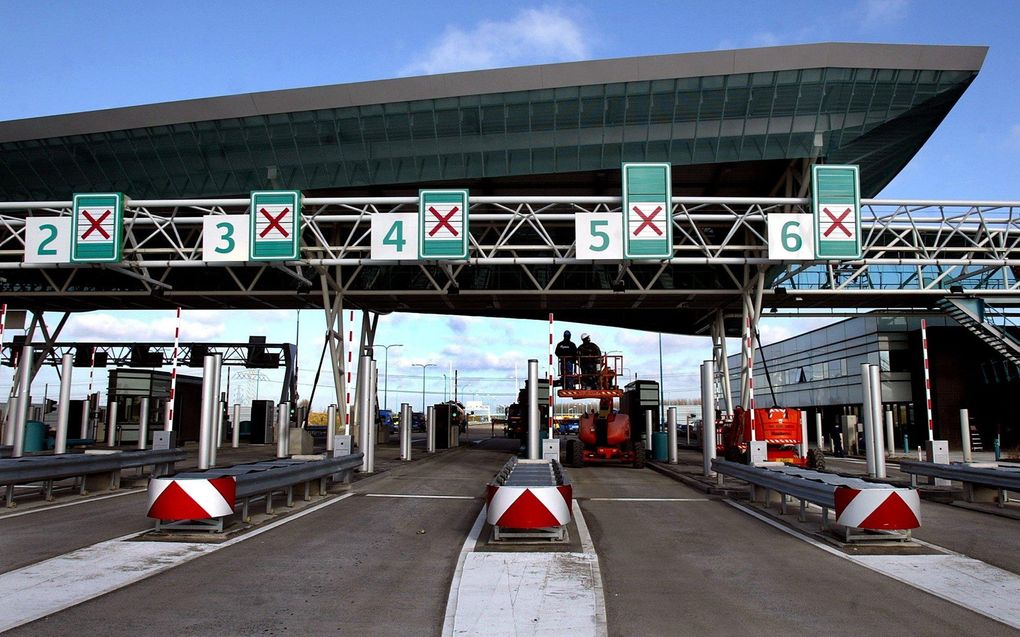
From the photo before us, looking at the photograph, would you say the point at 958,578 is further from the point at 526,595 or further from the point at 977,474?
the point at 977,474

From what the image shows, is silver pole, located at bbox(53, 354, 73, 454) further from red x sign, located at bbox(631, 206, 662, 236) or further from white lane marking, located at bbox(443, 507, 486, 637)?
red x sign, located at bbox(631, 206, 662, 236)

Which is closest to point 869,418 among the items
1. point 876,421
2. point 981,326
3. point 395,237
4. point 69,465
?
point 876,421

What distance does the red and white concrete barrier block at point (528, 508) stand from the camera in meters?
8.80

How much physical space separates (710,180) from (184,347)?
39262 millimetres

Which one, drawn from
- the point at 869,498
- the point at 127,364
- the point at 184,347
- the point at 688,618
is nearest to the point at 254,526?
the point at 688,618

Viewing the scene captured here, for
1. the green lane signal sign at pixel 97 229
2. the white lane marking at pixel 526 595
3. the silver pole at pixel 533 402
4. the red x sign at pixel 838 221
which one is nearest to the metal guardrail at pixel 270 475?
the white lane marking at pixel 526 595

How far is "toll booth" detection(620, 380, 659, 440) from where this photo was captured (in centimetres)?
2927

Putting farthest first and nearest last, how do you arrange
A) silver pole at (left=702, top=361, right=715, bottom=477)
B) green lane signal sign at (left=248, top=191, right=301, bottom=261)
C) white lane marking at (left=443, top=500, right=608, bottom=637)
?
green lane signal sign at (left=248, top=191, right=301, bottom=261) < silver pole at (left=702, top=361, right=715, bottom=477) < white lane marking at (left=443, top=500, right=608, bottom=637)

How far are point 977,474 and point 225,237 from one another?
1731 cm

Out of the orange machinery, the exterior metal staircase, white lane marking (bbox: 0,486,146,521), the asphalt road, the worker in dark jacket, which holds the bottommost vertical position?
the asphalt road

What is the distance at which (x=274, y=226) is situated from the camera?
19.0 meters

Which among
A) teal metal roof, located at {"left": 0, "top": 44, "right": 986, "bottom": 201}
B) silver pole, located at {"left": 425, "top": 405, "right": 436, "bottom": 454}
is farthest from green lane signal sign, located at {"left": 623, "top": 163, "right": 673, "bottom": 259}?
silver pole, located at {"left": 425, "top": 405, "right": 436, "bottom": 454}

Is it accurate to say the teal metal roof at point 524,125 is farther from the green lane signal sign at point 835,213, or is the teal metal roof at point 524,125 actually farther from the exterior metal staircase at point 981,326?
the exterior metal staircase at point 981,326

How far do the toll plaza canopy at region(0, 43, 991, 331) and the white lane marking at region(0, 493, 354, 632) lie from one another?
11254 millimetres
